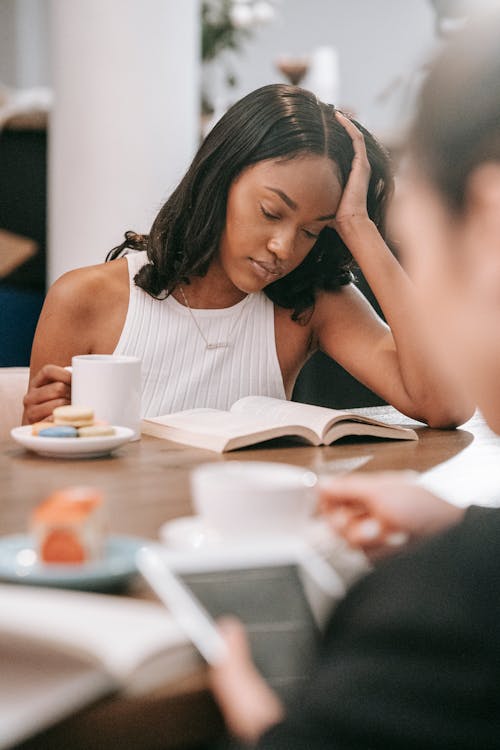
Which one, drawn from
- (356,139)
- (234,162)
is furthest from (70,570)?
(356,139)

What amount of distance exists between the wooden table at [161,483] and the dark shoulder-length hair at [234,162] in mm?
521

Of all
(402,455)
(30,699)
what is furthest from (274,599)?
(402,455)

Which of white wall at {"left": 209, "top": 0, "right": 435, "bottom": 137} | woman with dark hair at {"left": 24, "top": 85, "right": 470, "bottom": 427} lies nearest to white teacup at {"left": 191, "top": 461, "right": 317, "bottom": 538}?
woman with dark hair at {"left": 24, "top": 85, "right": 470, "bottom": 427}

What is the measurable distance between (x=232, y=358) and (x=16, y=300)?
5.60 feet

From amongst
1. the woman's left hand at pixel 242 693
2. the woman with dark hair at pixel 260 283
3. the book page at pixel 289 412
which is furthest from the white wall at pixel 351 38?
the woman's left hand at pixel 242 693

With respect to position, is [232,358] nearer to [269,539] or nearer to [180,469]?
[180,469]

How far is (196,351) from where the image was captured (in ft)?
6.58

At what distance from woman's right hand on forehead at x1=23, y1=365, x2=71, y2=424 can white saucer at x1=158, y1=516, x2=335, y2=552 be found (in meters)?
0.71

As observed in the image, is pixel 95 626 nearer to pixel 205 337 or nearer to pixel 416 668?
pixel 416 668

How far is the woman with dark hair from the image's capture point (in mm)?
1832

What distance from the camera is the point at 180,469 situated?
1290 mm

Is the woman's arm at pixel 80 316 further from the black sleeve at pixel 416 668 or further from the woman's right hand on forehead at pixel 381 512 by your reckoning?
the black sleeve at pixel 416 668

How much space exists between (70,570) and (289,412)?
82cm

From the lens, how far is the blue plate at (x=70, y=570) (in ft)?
2.53
